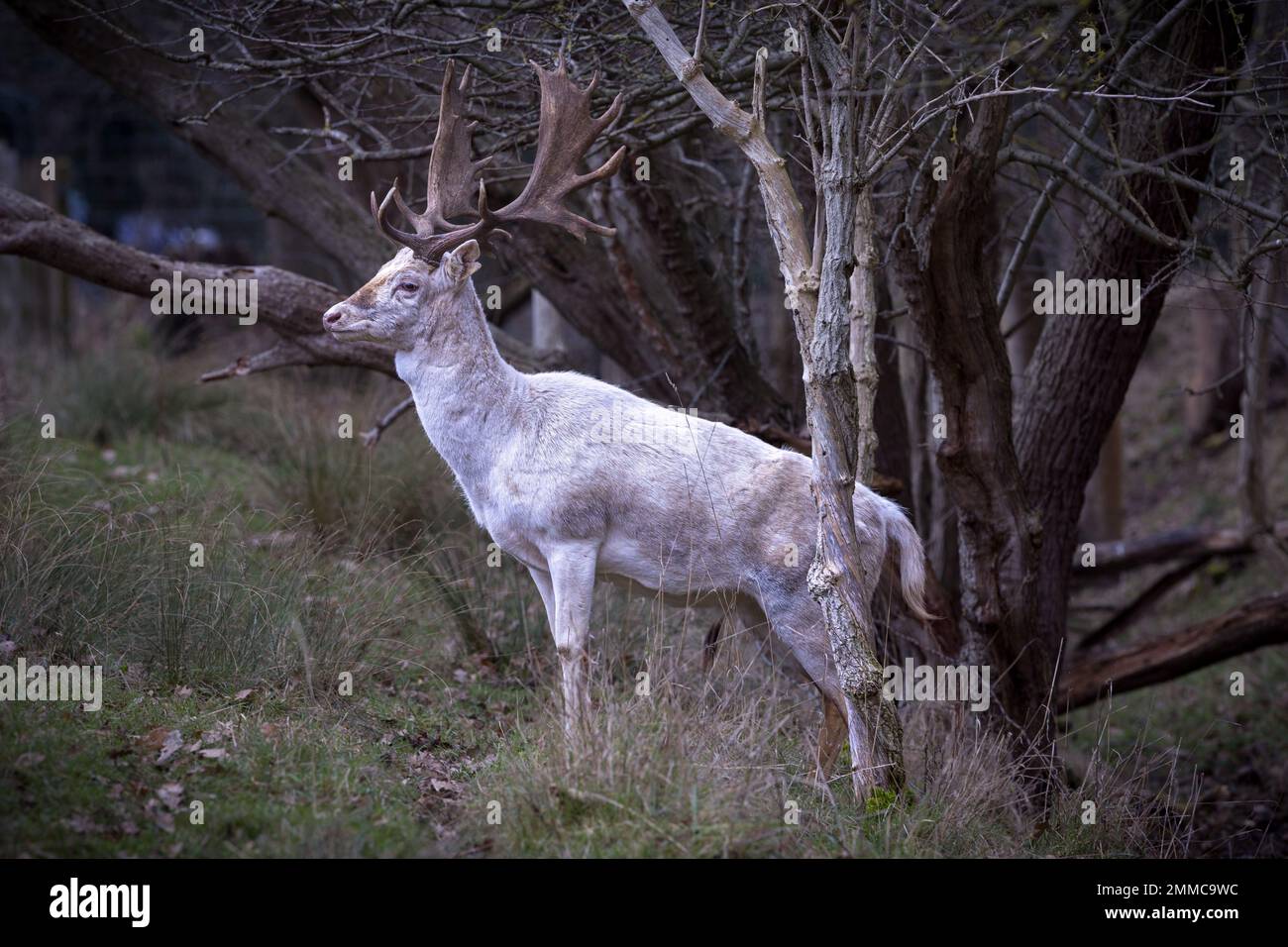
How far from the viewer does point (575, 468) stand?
598cm

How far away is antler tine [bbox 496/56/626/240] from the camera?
6.07 metres

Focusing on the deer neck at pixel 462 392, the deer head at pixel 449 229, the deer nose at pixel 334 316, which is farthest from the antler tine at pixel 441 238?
Answer: the deer nose at pixel 334 316

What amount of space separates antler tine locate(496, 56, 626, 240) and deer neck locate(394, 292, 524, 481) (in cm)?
57

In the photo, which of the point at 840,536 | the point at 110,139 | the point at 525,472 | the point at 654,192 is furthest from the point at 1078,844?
the point at 110,139

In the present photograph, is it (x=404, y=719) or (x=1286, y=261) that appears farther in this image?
(x=1286, y=261)

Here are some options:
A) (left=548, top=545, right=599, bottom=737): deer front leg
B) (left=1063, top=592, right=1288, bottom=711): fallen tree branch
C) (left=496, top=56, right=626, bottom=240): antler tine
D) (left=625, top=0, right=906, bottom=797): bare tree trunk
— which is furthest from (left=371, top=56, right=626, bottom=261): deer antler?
(left=1063, top=592, right=1288, bottom=711): fallen tree branch

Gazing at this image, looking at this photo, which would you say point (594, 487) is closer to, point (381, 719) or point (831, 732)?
point (381, 719)

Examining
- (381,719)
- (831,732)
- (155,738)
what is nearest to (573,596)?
(381,719)

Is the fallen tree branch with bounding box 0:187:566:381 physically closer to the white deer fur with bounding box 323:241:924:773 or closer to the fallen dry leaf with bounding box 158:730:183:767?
the white deer fur with bounding box 323:241:924:773

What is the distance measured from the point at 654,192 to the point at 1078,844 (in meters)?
4.56

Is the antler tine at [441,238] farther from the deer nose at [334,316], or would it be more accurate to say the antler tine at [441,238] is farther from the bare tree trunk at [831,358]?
the bare tree trunk at [831,358]

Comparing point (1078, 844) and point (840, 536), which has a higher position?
point (840, 536)
